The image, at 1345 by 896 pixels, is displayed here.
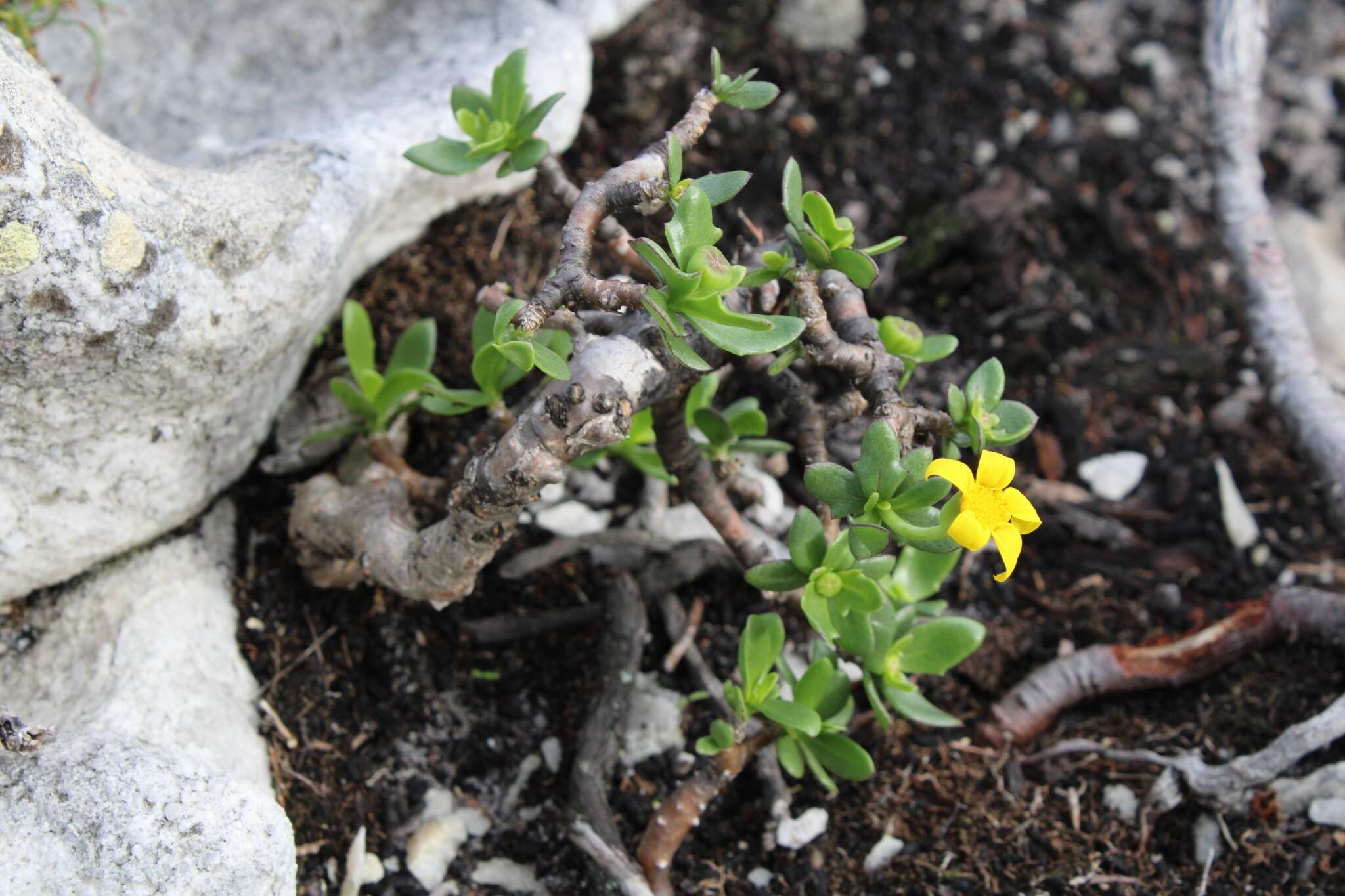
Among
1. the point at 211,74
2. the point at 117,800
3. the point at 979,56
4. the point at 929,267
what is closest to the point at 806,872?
the point at 117,800

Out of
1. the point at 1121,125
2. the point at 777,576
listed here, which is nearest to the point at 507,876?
the point at 777,576

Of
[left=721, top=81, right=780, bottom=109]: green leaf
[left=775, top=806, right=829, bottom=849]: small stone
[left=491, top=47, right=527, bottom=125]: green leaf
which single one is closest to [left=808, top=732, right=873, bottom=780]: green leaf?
[left=775, top=806, right=829, bottom=849]: small stone

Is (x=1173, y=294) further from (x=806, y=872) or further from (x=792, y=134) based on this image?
(x=806, y=872)

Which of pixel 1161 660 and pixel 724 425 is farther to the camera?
pixel 1161 660

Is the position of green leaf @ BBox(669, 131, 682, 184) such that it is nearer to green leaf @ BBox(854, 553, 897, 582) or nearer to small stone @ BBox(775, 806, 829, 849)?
green leaf @ BBox(854, 553, 897, 582)

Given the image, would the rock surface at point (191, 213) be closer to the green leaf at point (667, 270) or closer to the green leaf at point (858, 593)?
the green leaf at point (667, 270)

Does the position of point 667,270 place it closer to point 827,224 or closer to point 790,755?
point 827,224
